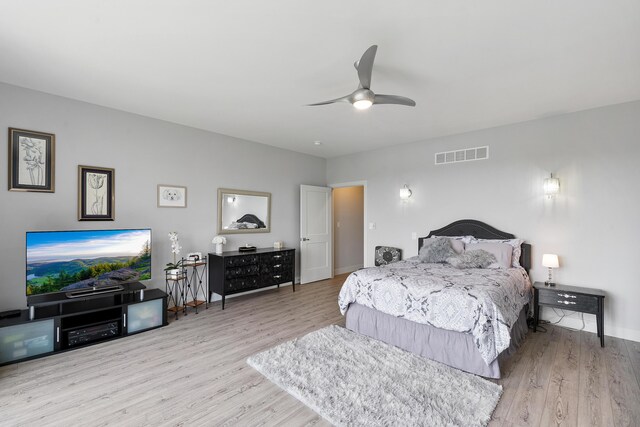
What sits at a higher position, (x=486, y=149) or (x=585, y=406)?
(x=486, y=149)

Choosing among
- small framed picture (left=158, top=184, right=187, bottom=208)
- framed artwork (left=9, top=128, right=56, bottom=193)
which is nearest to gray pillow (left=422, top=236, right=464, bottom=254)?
small framed picture (left=158, top=184, right=187, bottom=208)

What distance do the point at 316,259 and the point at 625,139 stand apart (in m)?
5.02

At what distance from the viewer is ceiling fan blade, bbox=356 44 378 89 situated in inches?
82.0

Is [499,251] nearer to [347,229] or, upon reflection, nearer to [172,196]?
[347,229]

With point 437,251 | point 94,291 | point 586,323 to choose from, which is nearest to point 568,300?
point 586,323

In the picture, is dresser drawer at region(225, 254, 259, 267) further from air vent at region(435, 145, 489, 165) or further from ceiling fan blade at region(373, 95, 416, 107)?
air vent at region(435, 145, 489, 165)

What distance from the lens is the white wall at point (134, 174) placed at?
10.2 ft

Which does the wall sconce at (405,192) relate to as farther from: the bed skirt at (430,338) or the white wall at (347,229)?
the bed skirt at (430,338)

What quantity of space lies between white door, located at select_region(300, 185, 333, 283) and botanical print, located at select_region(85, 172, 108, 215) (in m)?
3.28

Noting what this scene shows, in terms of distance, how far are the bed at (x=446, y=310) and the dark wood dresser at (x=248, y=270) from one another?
181 cm

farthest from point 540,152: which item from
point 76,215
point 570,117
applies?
point 76,215

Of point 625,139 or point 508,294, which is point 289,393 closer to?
point 508,294

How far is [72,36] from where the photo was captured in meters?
2.24

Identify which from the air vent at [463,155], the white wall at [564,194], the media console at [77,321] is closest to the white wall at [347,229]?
the white wall at [564,194]
